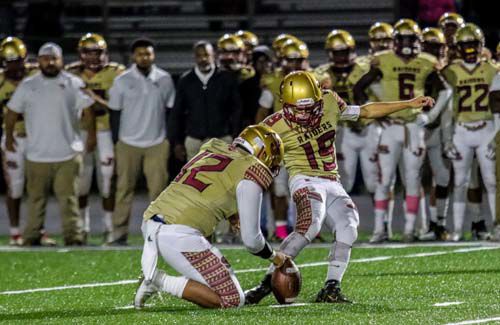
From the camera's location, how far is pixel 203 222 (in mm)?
8461

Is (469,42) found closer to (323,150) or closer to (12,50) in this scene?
(323,150)

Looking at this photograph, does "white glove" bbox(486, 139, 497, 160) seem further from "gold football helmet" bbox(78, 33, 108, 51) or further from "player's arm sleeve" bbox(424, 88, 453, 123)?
"gold football helmet" bbox(78, 33, 108, 51)

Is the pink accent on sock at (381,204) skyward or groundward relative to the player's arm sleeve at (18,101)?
groundward

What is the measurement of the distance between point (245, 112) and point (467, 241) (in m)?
2.53

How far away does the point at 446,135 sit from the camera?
1329cm

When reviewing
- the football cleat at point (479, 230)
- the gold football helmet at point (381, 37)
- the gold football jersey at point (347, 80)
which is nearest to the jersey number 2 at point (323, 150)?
the gold football jersey at point (347, 80)

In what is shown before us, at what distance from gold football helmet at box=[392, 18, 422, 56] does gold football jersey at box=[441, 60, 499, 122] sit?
0.43 metres

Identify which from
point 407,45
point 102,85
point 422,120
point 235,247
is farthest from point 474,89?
point 102,85

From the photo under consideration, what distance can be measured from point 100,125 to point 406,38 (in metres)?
3.07

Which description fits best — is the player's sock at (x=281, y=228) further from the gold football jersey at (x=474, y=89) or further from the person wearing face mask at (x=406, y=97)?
the gold football jersey at (x=474, y=89)

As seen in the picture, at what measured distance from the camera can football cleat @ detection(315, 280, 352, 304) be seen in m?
8.85

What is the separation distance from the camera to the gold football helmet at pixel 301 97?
9008mm

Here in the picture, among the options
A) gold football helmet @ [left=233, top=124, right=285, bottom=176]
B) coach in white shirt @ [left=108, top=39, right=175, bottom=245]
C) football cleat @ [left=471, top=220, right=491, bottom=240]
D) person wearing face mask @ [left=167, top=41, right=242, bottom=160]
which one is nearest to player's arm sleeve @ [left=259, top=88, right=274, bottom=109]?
person wearing face mask @ [left=167, top=41, right=242, bottom=160]

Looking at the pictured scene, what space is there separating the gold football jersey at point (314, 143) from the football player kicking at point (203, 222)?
3.63ft
